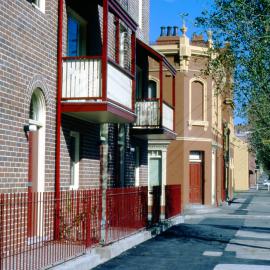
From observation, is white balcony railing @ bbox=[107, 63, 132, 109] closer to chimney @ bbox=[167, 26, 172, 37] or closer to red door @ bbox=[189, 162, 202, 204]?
red door @ bbox=[189, 162, 202, 204]

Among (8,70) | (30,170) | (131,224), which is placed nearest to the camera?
(8,70)

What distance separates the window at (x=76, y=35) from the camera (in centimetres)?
1492

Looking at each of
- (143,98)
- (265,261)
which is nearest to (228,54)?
(265,261)

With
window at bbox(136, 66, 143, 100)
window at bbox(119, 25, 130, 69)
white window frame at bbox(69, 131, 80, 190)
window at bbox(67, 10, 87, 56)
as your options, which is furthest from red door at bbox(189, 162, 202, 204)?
white window frame at bbox(69, 131, 80, 190)

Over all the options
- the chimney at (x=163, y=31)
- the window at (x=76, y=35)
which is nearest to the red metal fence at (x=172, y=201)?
the window at (x=76, y=35)

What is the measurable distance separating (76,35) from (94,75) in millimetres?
2413

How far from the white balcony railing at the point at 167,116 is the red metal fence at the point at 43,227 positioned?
9.17 m

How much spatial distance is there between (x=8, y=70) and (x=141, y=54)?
1142 centimetres

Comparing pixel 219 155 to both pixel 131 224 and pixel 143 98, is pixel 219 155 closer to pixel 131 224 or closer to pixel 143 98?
pixel 143 98

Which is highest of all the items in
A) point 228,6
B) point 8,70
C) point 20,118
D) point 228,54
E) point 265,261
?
point 228,6

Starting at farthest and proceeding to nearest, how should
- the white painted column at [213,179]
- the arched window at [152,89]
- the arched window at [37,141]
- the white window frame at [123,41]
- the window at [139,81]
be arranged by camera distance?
the white painted column at [213,179] → the arched window at [152,89] → the window at [139,81] → the white window frame at [123,41] → the arched window at [37,141]

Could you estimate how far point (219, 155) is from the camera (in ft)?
126

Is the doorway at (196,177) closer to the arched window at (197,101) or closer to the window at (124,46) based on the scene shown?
the arched window at (197,101)

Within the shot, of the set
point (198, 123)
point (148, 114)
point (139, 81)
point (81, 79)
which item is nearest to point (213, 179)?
point (198, 123)
